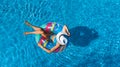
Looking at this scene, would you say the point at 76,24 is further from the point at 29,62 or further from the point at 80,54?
the point at 29,62

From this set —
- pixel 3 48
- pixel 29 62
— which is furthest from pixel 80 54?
pixel 3 48

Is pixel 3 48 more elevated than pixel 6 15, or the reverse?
pixel 6 15

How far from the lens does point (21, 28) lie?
6.62 metres

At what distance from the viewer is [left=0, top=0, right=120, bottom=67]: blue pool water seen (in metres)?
6.38

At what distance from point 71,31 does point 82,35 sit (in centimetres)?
27

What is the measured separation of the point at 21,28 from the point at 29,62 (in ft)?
2.72

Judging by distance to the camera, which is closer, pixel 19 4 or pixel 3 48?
pixel 3 48

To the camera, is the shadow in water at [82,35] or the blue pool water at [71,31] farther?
the shadow in water at [82,35]

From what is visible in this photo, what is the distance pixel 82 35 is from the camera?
21.5ft

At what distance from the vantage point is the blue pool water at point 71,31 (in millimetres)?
6383

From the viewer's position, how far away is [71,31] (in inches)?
258

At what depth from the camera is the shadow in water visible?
6.52 metres

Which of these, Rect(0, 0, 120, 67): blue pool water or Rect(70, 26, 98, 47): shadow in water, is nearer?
Rect(0, 0, 120, 67): blue pool water

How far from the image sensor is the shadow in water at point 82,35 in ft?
21.4
